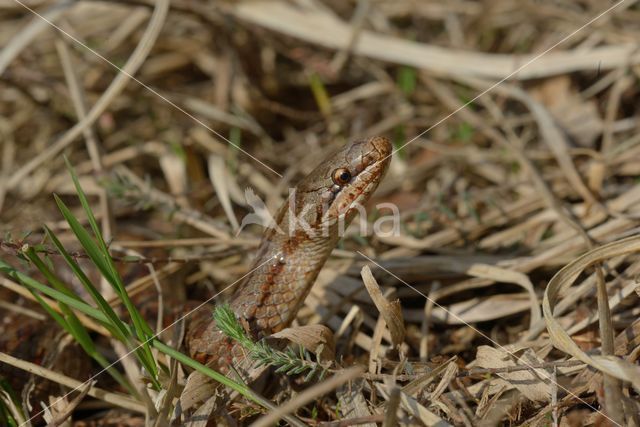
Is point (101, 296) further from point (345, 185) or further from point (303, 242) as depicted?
point (345, 185)

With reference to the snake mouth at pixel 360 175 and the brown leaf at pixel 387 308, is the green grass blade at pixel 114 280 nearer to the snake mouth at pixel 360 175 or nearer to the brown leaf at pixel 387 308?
the brown leaf at pixel 387 308

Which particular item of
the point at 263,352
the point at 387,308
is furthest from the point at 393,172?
the point at 263,352

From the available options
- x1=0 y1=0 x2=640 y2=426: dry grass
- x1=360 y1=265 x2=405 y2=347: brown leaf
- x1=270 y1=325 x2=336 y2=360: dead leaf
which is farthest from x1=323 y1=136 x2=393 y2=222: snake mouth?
x1=270 y1=325 x2=336 y2=360: dead leaf

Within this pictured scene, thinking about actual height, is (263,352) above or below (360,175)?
below

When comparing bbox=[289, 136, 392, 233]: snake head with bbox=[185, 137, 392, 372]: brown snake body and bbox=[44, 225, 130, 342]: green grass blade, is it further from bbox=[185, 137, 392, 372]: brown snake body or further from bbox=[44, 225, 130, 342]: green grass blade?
bbox=[44, 225, 130, 342]: green grass blade

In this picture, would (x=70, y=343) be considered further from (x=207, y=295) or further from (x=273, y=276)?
(x=273, y=276)

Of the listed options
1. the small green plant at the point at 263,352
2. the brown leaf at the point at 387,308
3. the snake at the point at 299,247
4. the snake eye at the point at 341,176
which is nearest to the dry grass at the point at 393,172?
the brown leaf at the point at 387,308
